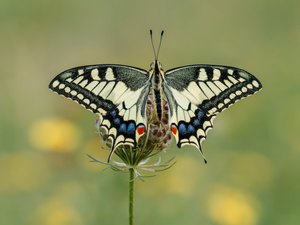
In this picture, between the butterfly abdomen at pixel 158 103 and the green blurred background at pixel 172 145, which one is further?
the green blurred background at pixel 172 145

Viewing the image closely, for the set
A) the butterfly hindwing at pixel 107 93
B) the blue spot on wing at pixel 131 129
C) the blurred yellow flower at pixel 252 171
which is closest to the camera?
the blue spot on wing at pixel 131 129

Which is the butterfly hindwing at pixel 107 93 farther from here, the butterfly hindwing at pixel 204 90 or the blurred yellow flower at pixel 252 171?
the blurred yellow flower at pixel 252 171

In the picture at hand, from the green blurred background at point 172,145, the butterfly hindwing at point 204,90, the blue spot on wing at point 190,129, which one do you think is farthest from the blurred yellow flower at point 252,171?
the blue spot on wing at point 190,129

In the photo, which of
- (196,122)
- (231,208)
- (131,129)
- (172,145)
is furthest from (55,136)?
(131,129)

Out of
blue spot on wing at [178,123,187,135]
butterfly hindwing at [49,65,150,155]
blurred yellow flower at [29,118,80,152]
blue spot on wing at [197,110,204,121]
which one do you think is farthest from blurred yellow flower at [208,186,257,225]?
butterfly hindwing at [49,65,150,155]

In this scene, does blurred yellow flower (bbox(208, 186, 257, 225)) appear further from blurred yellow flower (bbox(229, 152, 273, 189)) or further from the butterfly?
the butterfly
